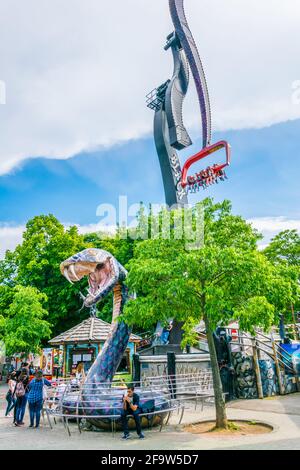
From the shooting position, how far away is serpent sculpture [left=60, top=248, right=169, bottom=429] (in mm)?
9961

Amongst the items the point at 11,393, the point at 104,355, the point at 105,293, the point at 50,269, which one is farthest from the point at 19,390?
the point at 50,269

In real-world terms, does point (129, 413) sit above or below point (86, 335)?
below

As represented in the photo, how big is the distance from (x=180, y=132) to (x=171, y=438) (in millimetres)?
24466

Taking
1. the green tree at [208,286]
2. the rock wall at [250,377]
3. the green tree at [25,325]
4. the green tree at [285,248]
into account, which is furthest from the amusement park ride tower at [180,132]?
the green tree at [208,286]

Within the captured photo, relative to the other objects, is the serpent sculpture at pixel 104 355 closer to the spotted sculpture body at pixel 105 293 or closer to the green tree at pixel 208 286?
the spotted sculpture body at pixel 105 293

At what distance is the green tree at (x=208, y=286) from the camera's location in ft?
29.3

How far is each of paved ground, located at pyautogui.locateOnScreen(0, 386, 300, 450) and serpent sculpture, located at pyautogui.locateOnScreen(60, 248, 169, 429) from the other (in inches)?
23.3

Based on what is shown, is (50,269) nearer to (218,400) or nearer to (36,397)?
(36,397)

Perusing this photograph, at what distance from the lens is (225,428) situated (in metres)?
9.48

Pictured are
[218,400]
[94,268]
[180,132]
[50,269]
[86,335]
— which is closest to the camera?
[218,400]

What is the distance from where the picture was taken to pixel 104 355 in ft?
36.7

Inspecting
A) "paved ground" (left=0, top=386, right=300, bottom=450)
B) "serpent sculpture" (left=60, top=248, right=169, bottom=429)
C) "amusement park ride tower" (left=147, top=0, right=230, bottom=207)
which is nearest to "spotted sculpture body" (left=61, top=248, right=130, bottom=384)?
"serpent sculpture" (left=60, top=248, right=169, bottom=429)

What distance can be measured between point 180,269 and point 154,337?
19.8m

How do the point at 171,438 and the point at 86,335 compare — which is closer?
the point at 171,438
